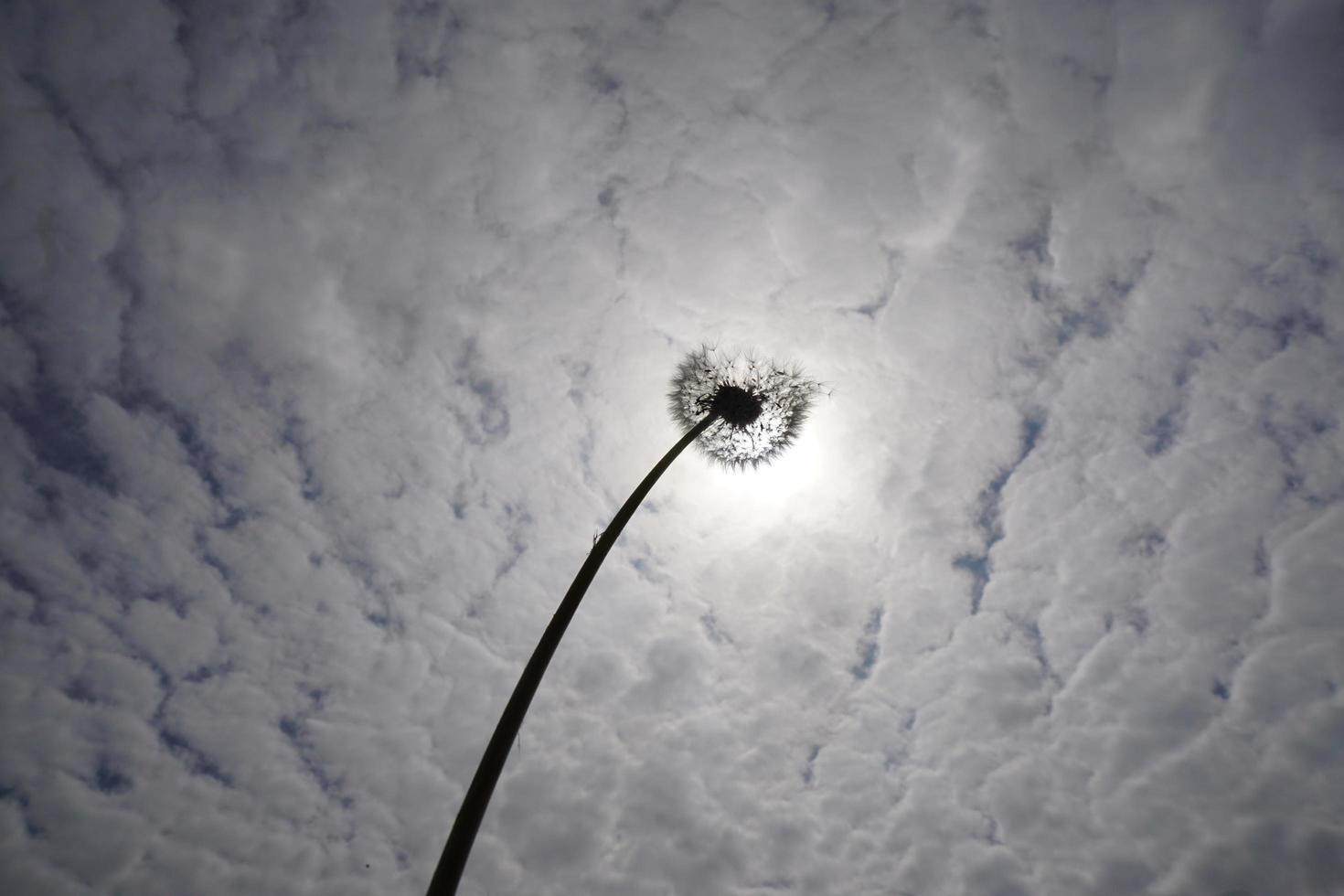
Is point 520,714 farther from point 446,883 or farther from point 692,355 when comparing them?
point 692,355

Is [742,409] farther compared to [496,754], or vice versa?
[742,409]

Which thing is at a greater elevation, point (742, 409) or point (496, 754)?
point (742, 409)

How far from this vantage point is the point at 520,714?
5.54 metres

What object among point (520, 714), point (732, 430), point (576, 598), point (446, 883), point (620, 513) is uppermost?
point (732, 430)

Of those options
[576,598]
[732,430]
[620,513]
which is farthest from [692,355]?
[576,598]

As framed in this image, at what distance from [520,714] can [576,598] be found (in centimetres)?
160

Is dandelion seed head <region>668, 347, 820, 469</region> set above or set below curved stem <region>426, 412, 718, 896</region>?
above

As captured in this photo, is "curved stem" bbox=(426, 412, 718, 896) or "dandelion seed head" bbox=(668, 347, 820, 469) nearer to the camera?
"curved stem" bbox=(426, 412, 718, 896)

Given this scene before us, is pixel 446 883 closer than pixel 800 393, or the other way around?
pixel 446 883

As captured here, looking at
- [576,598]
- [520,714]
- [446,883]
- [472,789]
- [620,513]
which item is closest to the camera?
[446,883]

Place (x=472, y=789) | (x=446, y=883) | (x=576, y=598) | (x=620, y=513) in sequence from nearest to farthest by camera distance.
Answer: (x=446, y=883), (x=472, y=789), (x=576, y=598), (x=620, y=513)

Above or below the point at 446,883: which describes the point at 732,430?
above

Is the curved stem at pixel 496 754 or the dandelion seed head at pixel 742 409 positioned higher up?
the dandelion seed head at pixel 742 409

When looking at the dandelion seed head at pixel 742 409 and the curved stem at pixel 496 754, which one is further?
the dandelion seed head at pixel 742 409
